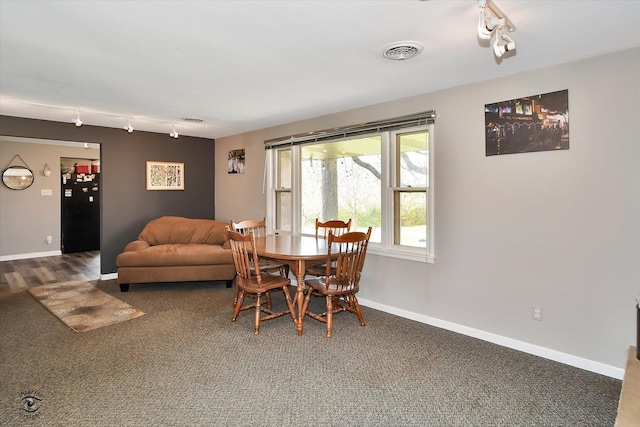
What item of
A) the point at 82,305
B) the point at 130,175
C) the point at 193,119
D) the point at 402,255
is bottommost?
the point at 82,305

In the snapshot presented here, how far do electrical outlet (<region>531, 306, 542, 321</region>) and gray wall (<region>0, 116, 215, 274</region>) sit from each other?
507 cm

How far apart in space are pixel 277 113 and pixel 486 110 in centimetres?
235

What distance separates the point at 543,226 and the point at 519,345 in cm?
99

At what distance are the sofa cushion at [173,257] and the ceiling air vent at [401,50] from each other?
129 inches

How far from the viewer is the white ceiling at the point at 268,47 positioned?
1.94 metres

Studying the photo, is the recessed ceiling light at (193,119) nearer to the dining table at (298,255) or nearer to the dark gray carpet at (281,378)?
the dining table at (298,255)

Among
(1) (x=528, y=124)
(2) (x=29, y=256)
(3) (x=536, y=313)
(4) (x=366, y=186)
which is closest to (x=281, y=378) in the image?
(3) (x=536, y=313)

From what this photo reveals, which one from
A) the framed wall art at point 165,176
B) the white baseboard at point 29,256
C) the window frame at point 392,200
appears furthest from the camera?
the white baseboard at point 29,256

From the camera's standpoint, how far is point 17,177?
6664 mm

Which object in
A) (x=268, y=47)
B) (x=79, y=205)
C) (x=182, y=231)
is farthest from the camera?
(x=79, y=205)

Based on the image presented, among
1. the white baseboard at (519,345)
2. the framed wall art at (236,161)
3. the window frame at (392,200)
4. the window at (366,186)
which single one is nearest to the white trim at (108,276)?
the framed wall art at (236,161)

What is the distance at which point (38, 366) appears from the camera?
263 centimetres

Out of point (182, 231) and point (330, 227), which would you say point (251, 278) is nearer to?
point (330, 227)

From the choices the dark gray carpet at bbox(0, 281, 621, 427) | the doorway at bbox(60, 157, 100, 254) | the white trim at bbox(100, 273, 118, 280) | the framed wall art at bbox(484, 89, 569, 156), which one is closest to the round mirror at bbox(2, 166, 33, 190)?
the doorway at bbox(60, 157, 100, 254)
